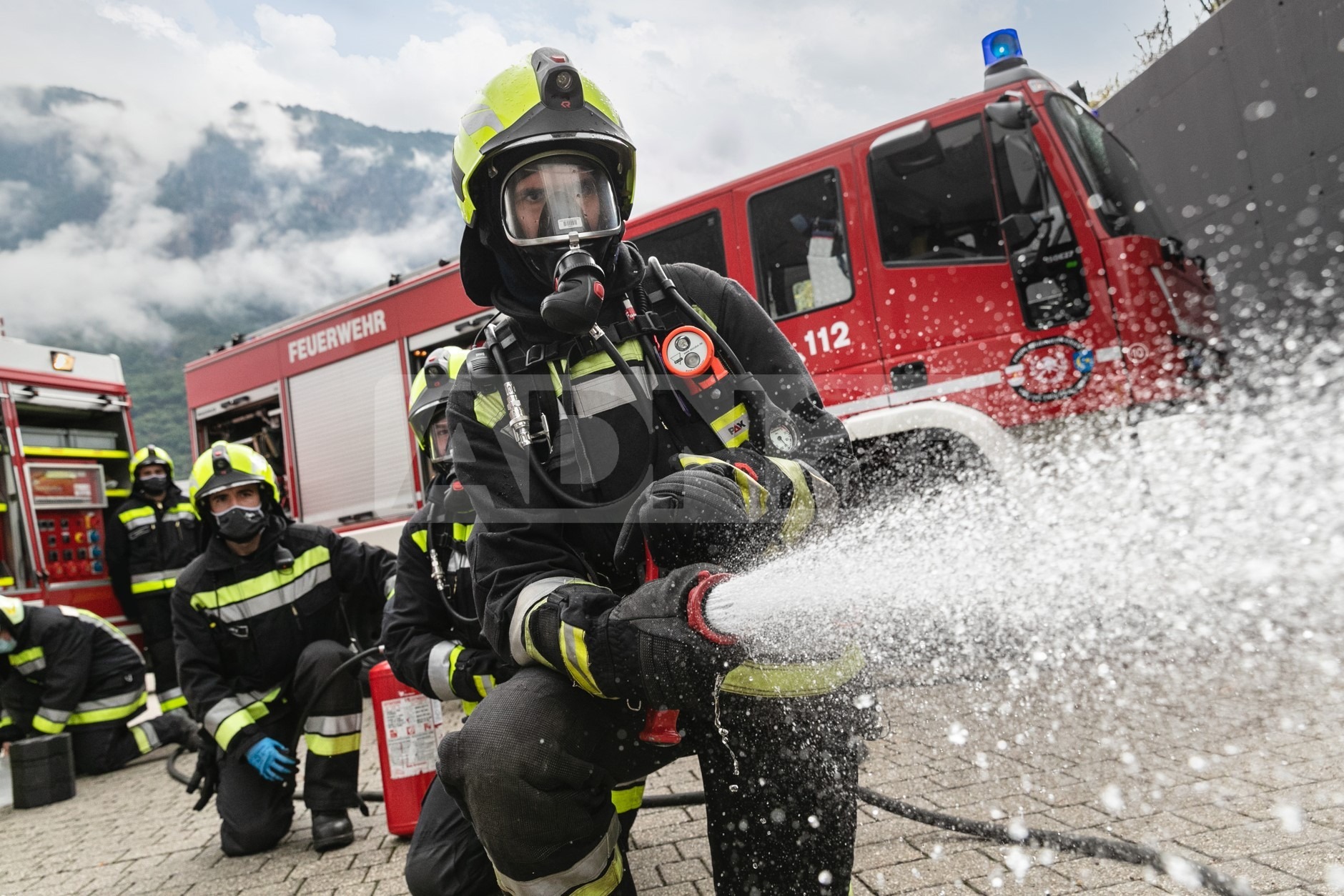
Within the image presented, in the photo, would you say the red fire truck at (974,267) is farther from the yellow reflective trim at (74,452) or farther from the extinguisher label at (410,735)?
the yellow reflective trim at (74,452)

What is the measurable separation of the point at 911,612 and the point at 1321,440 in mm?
1089

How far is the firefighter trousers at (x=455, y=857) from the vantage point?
8.00 feet

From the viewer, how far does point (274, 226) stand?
136m

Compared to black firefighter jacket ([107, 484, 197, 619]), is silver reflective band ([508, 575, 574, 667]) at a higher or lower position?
lower

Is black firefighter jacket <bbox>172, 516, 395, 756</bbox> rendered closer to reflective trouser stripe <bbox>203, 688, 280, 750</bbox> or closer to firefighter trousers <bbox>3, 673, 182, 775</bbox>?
reflective trouser stripe <bbox>203, 688, 280, 750</bbox>

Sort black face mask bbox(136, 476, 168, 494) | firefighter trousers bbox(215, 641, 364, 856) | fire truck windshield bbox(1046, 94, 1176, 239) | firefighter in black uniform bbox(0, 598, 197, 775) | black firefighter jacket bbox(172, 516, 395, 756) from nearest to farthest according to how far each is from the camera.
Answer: firefighter trousers bbox(215, 641, 364, 856) → black firefighter jacket bbox(172, 516, 395, 756) → fire truck windshield bbox(1046, 94, 1176, 239) → firefighter in black uniform bbox(0, 598, 197, 775) → black face mask bbox(136, 476, 168, 494)

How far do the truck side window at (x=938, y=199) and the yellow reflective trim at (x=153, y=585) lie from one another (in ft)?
21.5

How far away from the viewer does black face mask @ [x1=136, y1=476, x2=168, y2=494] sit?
786 centimetres

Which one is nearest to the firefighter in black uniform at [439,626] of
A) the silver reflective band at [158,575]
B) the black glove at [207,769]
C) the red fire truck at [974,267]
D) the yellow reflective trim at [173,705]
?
the black glove at [207,769]

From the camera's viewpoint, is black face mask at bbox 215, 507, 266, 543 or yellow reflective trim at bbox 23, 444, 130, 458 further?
yellow reflective trim at bbox 23, 444, 130, 458

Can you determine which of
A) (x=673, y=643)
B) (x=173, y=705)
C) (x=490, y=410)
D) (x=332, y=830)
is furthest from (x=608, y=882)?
(x=173, y=705)

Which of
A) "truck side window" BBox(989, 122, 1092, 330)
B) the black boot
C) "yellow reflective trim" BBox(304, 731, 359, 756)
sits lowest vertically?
the black boot

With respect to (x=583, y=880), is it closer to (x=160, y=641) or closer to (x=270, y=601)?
(x=270, y=601)

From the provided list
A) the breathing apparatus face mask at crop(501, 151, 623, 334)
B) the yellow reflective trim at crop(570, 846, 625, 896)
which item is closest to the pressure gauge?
the breathing apparatus face mask at crop(501, 151, 623, 334)
